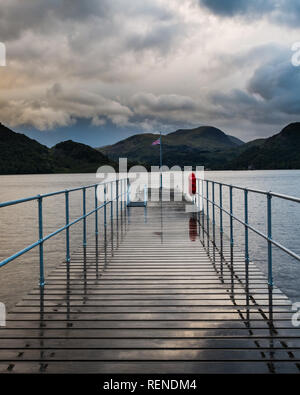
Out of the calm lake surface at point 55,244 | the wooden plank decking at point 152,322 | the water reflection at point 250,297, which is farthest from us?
the calm lake surface at point 55,244

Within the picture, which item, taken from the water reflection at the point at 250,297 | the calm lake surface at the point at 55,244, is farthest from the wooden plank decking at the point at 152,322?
the calm lake surface at the point at 55,244

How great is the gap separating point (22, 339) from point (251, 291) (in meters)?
2.52

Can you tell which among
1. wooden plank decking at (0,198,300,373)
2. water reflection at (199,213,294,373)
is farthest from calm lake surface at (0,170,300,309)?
wooden plank decking at (0,198,300,373)

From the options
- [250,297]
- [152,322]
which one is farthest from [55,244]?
[152,322]

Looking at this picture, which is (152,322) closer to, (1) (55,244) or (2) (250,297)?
(2) (250,297)

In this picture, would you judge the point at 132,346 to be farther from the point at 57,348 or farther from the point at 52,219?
the point at 52,219

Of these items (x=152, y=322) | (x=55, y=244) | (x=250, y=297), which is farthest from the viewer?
(x=55, y=244)

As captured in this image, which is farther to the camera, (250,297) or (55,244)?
(55,244)

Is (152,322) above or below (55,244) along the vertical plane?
above

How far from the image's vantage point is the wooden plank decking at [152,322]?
2900 mm

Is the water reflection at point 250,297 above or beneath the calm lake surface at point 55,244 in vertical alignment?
above

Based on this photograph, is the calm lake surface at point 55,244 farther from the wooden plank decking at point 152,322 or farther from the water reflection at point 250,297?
the wooden plank decking at point 152,322

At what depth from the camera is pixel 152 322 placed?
3.72m
